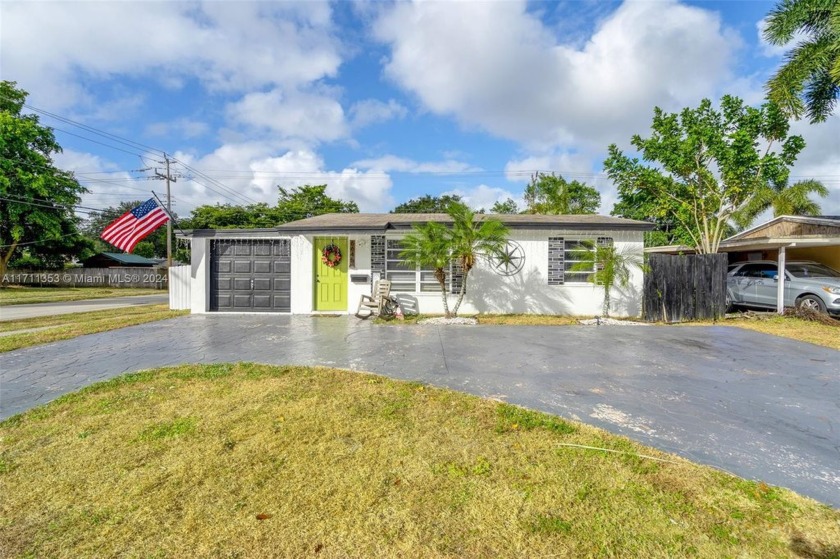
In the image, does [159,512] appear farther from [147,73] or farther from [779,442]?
[147,73]

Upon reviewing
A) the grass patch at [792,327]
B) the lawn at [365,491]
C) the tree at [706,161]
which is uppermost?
the tree at [706,161]

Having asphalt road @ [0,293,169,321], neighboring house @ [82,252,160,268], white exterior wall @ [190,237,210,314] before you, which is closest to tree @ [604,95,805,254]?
white exterior wall @ [190,237,210,314]

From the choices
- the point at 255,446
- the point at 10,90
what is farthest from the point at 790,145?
the point at 10,90

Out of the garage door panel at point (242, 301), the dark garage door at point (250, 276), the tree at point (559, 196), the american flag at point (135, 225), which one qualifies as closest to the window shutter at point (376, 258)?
the dark garage door at point (250, 276)

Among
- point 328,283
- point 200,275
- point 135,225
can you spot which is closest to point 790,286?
point 328,283

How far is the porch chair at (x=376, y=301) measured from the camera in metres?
10.1

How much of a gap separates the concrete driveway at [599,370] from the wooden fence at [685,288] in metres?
1.10

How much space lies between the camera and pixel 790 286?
33.7ft

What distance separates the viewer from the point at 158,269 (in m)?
28.5

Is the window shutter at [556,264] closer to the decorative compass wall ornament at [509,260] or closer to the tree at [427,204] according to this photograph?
the decorative compass wall ornament at [509,260]

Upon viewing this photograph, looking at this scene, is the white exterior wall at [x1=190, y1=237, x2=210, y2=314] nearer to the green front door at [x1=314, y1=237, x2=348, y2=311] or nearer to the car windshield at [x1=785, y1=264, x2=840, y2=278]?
the green front door at [x1=314, y1=237, x2=348, y2=311]

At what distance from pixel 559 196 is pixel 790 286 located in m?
14.1

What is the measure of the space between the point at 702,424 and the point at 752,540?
5.55 ft

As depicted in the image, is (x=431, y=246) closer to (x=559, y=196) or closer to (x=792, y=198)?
(x=559, y=196)
